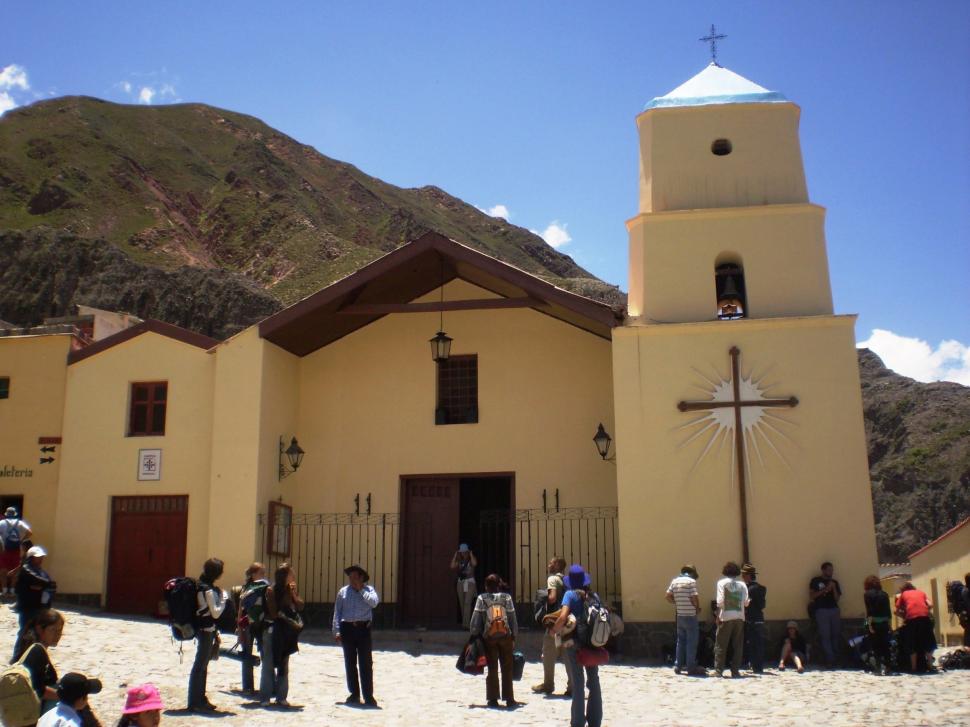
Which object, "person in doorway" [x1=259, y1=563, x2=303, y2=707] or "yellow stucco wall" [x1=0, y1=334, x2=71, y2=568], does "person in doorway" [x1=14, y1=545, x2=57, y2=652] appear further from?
"yellow stucco wall" [x1=0, y1=334, x2=71, y2=568]

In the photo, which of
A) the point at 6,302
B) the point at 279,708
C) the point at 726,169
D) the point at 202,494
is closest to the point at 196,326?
the point at 6,302

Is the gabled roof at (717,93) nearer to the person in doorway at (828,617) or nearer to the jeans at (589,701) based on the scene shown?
the person in doorway at (828,617)

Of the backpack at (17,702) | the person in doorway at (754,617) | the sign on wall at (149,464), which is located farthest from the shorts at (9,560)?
the backpack at (17,702)

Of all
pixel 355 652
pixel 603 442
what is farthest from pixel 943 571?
pixel 355 652

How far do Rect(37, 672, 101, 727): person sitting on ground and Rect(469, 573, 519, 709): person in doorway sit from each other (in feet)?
17.9

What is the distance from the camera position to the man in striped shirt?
13375 mm

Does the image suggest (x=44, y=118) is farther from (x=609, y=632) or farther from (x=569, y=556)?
(x=609, y=632)

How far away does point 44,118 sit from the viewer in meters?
81.2

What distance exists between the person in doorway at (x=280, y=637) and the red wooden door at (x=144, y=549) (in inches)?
277

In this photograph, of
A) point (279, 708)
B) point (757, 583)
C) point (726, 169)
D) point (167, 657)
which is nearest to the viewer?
point (279, 708)

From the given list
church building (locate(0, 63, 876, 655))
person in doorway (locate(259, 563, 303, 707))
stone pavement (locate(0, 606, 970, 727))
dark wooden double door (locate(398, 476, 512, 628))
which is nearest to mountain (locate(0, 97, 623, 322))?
church building (locate(0, 63, 876, 655))

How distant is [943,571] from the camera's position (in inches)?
1083

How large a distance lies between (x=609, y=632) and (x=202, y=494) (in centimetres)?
995

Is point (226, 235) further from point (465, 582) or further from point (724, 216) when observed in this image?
point (724, 216)
